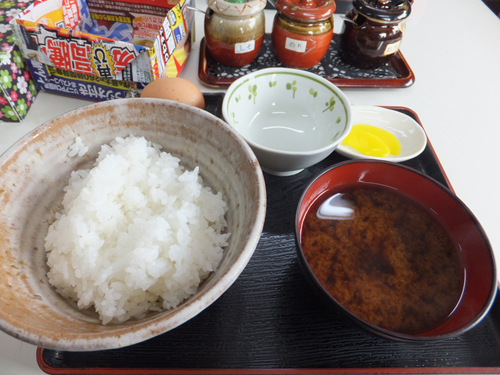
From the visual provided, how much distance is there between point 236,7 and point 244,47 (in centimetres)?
22

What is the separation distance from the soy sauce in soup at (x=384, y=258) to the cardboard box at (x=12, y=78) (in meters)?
1.56

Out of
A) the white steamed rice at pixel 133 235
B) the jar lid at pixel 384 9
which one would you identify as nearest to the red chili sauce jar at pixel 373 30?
the jar lid at pixel 384 9

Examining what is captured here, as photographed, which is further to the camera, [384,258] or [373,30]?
[373,30]

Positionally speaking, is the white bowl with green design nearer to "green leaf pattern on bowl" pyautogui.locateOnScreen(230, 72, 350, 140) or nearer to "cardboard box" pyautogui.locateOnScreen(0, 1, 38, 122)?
"green leaf pattern on bowl" pyautogui.locateOnScreen(230, 72, 350, 140)

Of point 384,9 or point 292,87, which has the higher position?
point 384,9

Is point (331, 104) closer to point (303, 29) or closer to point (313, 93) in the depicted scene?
point (313, 93)

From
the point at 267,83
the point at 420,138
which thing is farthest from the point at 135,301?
the point at 420,138

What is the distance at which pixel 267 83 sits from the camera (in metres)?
1.62

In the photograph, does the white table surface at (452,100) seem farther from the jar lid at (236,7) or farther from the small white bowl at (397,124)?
the jar lid at (236,7)

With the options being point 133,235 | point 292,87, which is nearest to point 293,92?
point 292,87

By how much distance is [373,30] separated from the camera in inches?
70.9

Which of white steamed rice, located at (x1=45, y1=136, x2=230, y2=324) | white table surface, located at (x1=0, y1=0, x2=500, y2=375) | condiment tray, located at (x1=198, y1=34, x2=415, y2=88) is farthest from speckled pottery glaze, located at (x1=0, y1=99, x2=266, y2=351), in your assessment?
condiment tray, located at (x1=198, y1=34, x2=415, y2=88)

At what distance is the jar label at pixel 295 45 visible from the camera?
182 centimetres

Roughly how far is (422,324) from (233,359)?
0.58 meters
